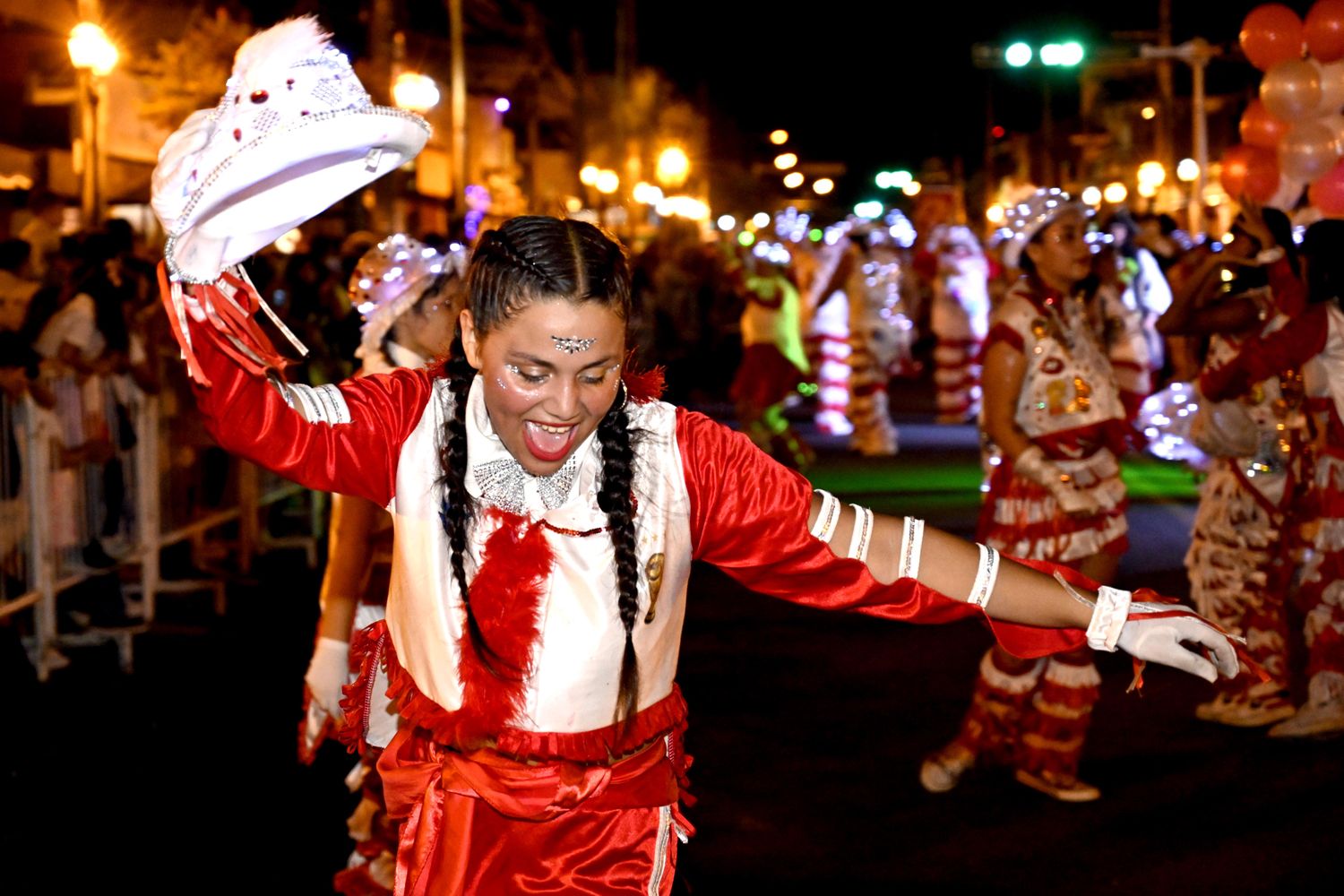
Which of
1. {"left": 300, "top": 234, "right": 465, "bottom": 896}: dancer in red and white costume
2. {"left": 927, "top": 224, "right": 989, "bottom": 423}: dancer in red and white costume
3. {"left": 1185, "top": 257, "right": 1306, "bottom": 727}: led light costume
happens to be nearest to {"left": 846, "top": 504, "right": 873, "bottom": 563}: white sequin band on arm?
{"left": 300, "top": 234, "right": 465, "bottom": 896}: dancer in red and white costume

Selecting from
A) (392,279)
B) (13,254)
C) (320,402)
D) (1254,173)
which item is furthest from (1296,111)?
(13,254)

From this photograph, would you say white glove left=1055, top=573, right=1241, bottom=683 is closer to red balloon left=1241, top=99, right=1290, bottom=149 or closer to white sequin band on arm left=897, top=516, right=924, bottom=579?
white sequin band on arm left=897, top=516, right=924, bottom=579

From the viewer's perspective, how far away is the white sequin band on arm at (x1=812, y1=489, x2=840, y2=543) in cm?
312

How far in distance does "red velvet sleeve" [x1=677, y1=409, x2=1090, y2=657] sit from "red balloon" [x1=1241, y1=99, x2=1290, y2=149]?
17.9 feet

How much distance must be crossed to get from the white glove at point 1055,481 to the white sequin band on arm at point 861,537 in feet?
9.70

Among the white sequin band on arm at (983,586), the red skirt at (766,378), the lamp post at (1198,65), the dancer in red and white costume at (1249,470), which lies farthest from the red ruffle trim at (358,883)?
the lamp post at (1198,65)

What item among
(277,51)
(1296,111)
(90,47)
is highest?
(90,47)

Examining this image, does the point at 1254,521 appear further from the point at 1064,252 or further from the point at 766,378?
the point at 766,378

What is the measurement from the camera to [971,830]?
581cm

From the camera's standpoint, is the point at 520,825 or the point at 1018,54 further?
the point at 1018,54

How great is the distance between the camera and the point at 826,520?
3139 mm

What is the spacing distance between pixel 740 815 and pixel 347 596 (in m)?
1.92

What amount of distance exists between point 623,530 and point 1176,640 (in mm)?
1022

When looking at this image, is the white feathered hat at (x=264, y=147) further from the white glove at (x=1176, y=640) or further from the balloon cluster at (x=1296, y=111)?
the balloon cluster at (x=1296, y=111)
